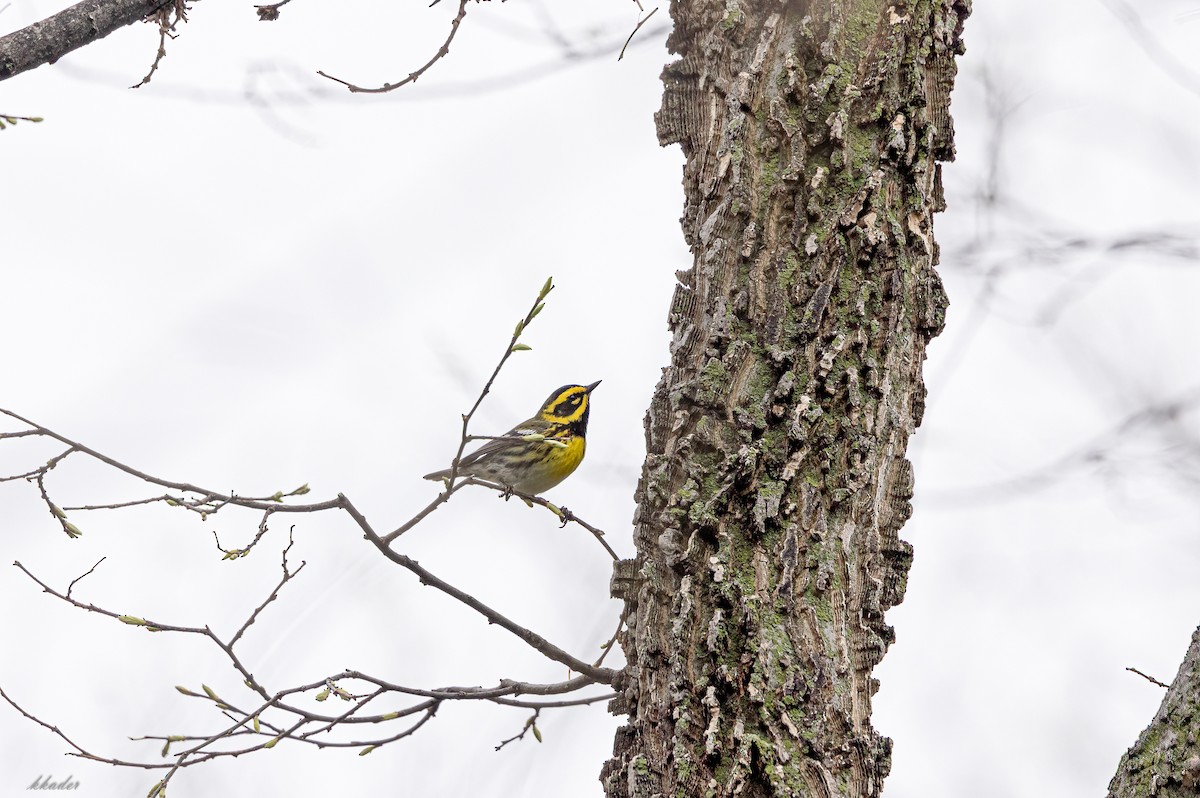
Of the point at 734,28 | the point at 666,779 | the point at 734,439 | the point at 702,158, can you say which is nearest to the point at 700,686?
the point at 666,779

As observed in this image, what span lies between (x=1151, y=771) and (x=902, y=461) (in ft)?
2.74

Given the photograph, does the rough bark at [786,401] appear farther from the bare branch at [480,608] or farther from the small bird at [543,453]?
the small bird at [543,453]

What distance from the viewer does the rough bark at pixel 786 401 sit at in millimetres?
2176

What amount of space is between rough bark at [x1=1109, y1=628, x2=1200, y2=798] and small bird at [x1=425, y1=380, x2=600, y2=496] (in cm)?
470

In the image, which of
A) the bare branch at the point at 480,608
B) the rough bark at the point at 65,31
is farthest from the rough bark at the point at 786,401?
the rough bark at the point at 65,31

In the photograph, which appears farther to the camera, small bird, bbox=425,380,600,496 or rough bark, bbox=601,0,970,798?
small bird, bbox=425,380,600,496

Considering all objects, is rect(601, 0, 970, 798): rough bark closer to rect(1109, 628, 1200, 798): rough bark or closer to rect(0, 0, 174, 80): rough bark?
rect(1109, 628, 1200, 798): rough bark

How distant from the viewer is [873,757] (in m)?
2.20

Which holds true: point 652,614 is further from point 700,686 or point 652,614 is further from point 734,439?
point 734,439

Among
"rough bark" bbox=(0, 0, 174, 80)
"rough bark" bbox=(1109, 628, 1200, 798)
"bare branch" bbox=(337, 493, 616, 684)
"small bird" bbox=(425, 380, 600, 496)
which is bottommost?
"rough bark" bbox=(1109, 628, 1200, 798)

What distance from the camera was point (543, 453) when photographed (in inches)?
275

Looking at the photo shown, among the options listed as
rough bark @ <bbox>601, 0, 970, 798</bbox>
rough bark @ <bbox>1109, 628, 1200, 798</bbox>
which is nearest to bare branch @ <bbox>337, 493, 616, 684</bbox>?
rough bark @ <bbox>601, 0, 970, 798</bbox>

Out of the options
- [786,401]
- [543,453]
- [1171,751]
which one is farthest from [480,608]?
[543,453]

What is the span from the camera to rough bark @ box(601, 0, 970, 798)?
2.18 meters
